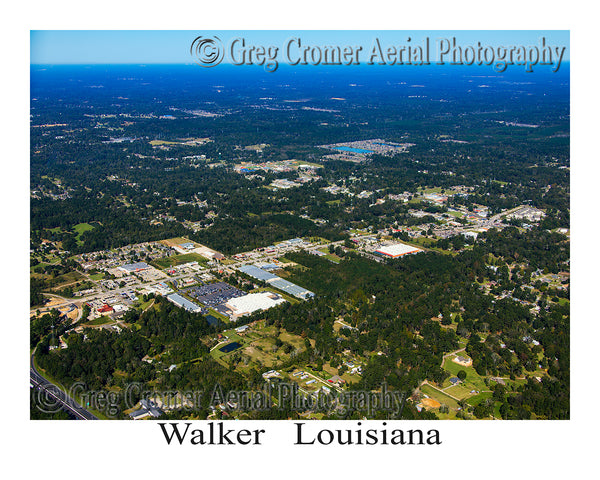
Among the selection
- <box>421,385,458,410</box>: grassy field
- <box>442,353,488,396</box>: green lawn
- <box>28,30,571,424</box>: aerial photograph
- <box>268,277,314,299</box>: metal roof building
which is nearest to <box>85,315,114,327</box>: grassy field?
<box>28,30,571,424</box>: aerial photograph

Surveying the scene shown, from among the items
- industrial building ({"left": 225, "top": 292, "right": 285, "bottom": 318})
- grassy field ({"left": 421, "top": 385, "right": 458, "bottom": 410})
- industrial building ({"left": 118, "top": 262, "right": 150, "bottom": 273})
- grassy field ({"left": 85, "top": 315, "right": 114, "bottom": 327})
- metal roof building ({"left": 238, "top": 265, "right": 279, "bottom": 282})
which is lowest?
grassy field ({"left": 421, "top": 385, "right": 458, "bottom": 410})

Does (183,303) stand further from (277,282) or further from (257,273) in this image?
(257,273)

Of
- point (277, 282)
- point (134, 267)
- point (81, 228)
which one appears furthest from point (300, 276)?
point (81, 228)

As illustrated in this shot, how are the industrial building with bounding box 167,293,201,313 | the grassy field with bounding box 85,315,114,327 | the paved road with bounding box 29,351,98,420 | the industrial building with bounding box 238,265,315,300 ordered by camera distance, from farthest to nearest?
the industrial building with bounding box 238,265,315,300
the industrial building with bounding box 167,293,201,313
the grassy field with bounding box 85,315,114,327
the paved road with bounding box 29,351,98,420

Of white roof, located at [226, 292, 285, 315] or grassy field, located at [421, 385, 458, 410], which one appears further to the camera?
white roof, located at [226, 292, 285, 315]

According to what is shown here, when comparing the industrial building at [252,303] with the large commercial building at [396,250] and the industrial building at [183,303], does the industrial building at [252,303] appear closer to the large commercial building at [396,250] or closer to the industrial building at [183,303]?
the industrial building at [183,303]

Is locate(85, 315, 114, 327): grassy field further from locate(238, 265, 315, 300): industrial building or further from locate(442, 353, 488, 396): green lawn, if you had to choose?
locate(442, 353, 488, 396): green lawn


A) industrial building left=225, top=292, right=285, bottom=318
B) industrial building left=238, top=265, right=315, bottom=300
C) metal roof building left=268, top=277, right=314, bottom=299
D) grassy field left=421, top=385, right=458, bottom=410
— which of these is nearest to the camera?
grassy field left=421, top=385, right=458, bottom=410
